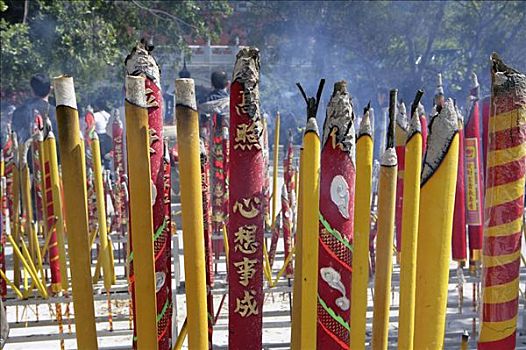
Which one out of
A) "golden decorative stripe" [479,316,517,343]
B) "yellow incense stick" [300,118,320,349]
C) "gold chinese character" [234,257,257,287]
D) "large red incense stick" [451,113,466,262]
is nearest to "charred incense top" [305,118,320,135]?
"yellow incense stick" [300,118,320,349]

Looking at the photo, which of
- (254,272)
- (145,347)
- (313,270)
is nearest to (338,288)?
(313,270)

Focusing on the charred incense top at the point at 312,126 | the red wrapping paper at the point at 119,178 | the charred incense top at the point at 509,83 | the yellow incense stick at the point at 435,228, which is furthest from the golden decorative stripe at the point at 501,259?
the red wrapping paper at the point at 119,178

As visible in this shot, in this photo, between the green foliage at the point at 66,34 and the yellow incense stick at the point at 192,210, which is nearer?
the yellow incense stick at the point at 192,210

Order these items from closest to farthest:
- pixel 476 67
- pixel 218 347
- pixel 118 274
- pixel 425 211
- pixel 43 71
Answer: pixel 425 211
pixel 218 347
pixel 118 274
pixel 43 71
pixel 476 67

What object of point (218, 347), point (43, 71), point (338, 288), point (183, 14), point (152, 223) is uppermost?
point (183, 14)

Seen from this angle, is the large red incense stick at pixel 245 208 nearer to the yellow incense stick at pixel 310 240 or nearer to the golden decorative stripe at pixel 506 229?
the yellow incense stick at pixel 310 240

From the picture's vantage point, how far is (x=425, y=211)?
157 centimetres

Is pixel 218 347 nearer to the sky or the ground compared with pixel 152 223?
nearer to the ground

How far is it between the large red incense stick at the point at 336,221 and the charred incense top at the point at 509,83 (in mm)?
329

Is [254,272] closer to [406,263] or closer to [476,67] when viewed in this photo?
[406,263]

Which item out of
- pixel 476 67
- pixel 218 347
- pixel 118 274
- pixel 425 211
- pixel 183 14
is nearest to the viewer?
pixel 425 211

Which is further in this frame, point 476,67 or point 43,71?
point 476,67

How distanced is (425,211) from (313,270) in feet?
0.95

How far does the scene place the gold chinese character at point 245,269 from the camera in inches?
63.3
